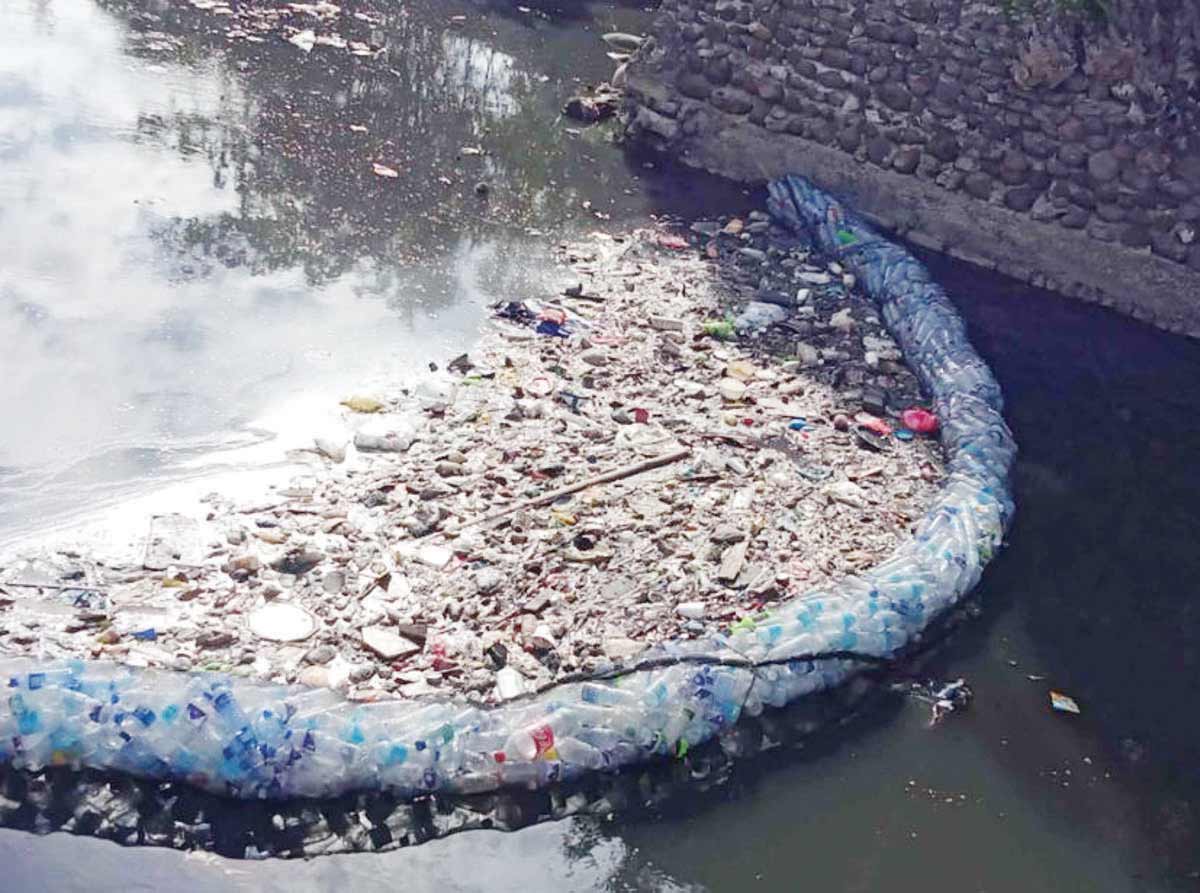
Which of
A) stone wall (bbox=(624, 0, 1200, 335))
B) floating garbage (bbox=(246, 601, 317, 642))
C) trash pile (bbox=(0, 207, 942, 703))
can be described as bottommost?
floating garbage (bbox=(246, 601, 317, 642))

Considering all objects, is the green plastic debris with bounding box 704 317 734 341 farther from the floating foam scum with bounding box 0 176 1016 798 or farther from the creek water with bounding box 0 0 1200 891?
the floating foam scum with bounding box 0 176 1016 798

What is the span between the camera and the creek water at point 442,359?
12.3ft

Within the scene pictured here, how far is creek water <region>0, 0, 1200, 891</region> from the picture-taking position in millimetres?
3750

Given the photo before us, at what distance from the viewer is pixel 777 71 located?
27.0 feet

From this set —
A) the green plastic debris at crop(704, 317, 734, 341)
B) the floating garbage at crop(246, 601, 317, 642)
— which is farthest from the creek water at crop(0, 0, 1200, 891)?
the green plastic debris at crop(704, 317, 734, 341)

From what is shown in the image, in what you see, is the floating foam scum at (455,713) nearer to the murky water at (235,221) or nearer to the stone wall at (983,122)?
the murky water at (235,221)

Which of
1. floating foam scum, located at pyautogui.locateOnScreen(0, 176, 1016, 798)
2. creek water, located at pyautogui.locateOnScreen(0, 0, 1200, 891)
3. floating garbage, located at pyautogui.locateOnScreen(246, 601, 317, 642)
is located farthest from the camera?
floating garbage, located at pyautogui.locateOnScreen(246, 601, 317, 642)

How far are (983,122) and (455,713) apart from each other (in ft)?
18.7

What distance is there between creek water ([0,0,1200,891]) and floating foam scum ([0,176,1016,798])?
205 mm

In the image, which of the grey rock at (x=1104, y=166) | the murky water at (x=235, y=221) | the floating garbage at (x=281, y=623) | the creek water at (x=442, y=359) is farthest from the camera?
the grey rock at (x=1104, y=166)

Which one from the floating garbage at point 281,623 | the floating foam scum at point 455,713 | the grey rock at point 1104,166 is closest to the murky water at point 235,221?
the floating garbage at point 281,623

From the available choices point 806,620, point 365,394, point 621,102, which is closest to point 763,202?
point 621,102

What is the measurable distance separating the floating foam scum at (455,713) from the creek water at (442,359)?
205 mm

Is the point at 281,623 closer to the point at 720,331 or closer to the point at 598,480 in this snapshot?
the point at 598,480
